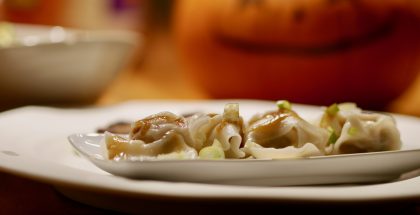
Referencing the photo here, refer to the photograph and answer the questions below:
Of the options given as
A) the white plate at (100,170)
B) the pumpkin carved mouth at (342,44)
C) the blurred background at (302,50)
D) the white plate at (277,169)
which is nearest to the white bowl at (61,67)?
the blurred background at (302,50)

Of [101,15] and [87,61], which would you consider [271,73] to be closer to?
[87,61]

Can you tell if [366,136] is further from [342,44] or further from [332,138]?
[342,44]

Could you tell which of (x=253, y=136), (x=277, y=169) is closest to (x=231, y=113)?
(x=253, y=136)

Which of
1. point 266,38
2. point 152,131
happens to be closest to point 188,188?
point 152,131

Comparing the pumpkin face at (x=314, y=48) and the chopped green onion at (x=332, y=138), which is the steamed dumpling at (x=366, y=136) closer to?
the chopped green onion at (x=332, y=138)

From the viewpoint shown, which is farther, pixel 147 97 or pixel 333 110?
pixel 147 97

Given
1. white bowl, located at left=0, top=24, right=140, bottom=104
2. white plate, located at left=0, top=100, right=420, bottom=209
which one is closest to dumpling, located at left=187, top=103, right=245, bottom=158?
white plate, located at left=0, top=100, right=420, bottom=209
